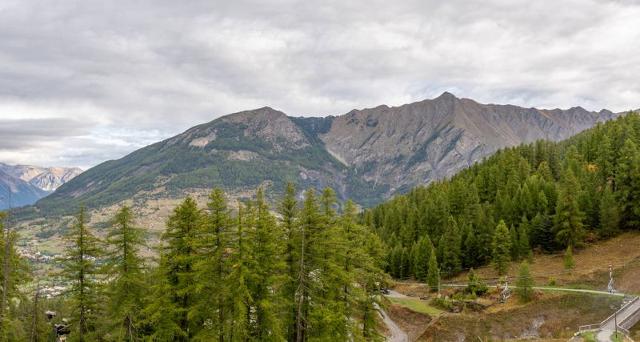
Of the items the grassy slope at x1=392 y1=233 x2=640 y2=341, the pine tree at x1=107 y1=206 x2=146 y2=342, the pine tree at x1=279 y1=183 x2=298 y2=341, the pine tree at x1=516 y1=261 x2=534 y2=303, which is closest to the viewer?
the pine tree at x1=107 y1=206 x2=146 y2=342

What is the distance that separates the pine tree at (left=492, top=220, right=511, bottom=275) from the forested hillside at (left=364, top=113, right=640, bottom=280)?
0.54 feet

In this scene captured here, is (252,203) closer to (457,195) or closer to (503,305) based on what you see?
(503,305)

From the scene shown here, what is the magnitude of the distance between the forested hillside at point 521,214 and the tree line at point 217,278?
49386 millimetres

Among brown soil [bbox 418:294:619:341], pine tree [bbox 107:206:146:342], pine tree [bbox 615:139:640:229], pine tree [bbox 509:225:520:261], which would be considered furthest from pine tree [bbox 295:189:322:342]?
pine tree [bbox 615:139:640:229]

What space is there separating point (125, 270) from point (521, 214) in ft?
251

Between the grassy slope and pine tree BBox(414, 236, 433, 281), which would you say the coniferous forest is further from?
pine tree BBox(414, 236, 433, 281)

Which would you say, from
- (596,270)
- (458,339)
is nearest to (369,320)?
(458,339)

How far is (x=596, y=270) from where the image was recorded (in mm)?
62750

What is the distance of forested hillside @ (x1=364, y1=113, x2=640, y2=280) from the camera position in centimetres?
7462

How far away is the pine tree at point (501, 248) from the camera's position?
241 feet

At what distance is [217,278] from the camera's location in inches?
1061

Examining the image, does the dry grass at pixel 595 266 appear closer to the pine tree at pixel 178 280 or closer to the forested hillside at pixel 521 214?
the forested hillside at pixel 521 214

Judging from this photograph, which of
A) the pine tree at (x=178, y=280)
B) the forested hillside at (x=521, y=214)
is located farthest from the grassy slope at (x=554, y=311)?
the pine tree at (x=178, y=280)

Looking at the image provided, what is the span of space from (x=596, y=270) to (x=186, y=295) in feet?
194
